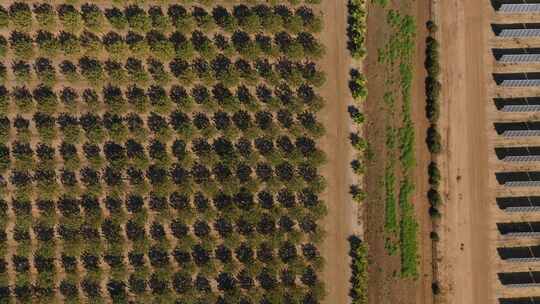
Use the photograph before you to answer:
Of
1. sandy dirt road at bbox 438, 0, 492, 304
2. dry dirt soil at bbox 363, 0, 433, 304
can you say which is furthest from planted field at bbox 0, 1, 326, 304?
sandy dirt road at bbox 438, 0, 492, 304

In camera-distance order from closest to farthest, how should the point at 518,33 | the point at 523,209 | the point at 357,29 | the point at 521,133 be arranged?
1. the point at 357,29
2. the point at 523,209
3. the point at 521,133
4. the point at 518,33

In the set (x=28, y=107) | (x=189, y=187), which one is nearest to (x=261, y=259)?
(x=189, y=187)

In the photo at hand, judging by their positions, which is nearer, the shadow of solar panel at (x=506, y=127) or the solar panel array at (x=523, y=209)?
the solar panel array at (x=523, y=209)

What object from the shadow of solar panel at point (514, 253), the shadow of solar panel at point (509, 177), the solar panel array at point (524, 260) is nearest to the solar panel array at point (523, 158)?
the shadow of solar panel at point (509, 177)

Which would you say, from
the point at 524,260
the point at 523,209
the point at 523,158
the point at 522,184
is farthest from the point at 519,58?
the point at 524,260

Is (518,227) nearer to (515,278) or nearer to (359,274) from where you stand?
(515,278)

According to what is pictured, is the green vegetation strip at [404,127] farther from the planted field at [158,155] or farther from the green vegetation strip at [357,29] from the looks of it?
the planted field at [158,155]
